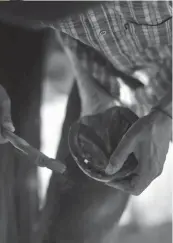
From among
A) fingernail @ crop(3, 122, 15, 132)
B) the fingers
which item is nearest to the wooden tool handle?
fingernail @ crop(3, 122, 15, 132)

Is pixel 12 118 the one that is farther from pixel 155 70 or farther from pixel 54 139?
pixel 155 70

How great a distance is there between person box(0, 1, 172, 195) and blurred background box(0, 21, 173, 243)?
5cm

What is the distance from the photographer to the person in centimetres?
56

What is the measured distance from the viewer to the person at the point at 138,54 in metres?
0.56

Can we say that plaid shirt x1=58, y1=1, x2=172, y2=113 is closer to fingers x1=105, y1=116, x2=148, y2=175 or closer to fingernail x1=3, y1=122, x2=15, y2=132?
fingers x1=105, y1=116, x2=148, y2=175

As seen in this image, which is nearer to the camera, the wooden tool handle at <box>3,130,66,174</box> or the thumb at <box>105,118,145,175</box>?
the thumb at <box>105,118,145,175</box>

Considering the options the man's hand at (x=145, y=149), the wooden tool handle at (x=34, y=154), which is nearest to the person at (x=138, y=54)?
the man's hand at (x=145, y=149)

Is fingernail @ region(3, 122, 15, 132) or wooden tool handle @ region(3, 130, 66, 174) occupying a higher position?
fingernail @ region(3, 122, 15, 132)

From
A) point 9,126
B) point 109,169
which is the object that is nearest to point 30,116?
point 9,126

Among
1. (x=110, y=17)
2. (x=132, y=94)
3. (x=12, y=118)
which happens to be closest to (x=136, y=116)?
(x=132, y=94)

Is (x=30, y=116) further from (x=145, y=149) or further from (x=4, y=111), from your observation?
(x=145, y=149)

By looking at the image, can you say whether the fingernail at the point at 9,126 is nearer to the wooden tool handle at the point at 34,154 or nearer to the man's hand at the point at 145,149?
Result: the wooden tool handle at the point at 34,154

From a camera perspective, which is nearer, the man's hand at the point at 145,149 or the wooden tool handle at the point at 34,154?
the man's hand at the point at 145,149

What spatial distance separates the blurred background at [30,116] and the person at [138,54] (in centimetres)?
5
